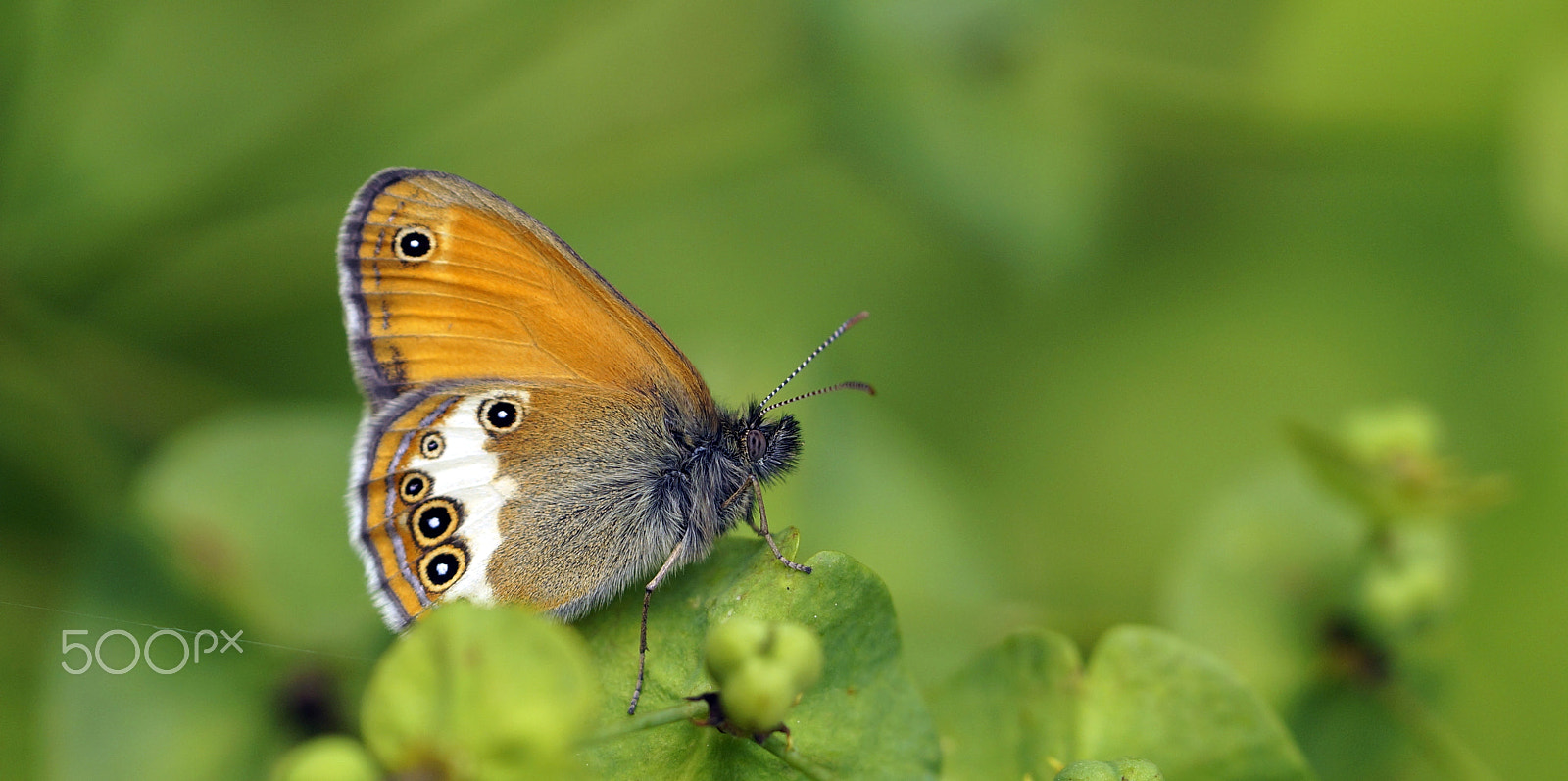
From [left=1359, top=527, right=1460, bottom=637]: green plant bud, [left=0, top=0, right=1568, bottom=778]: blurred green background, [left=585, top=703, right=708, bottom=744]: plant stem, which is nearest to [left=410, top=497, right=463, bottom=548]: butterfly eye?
[left=0, top=0, right=1568, bottom=778]: blurred green background

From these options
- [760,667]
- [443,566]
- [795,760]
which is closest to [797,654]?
[760,667]

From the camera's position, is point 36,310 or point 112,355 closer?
point 36,310

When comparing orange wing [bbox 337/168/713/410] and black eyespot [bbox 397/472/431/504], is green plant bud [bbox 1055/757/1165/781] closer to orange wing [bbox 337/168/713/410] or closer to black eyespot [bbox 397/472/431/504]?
orange wing [bbox 337/168/713/410]

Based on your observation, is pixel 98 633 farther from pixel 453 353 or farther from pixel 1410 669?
pixel 1410 669

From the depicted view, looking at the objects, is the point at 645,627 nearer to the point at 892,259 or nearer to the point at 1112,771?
the point at 1112,771

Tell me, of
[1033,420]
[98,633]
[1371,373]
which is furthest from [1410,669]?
[98,633]

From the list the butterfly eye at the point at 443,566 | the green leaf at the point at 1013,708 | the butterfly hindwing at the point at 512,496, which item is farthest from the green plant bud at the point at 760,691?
the butterfly eye at the point at 443,566
